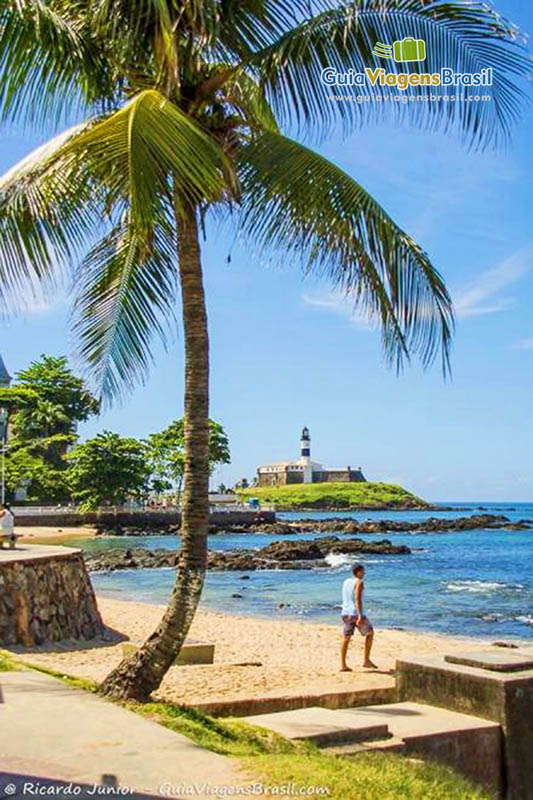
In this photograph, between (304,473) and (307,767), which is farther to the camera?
(304,473)

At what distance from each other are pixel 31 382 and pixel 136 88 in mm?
66646

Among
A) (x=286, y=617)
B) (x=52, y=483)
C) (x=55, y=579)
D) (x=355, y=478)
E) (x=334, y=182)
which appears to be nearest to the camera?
(x=334, y=182)

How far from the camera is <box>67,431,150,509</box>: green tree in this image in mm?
68312

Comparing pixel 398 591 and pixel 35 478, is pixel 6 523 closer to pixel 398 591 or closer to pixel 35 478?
pixel 398 591

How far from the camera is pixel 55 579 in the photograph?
1310 centimetres

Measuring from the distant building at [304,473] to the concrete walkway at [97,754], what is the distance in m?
142

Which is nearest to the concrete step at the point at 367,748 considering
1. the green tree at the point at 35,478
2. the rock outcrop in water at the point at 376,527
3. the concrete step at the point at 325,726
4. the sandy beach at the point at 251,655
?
the concrete step at the point at 325,726

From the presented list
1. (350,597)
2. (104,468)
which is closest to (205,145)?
Answer: (350,597)

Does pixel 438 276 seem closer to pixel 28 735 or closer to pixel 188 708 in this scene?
pixel 188 708

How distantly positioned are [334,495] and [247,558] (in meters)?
96.9

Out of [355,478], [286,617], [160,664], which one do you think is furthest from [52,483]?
[355,478]

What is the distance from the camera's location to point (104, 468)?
6912 cm

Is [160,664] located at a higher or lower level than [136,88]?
lower

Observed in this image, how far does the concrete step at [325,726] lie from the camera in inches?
245
